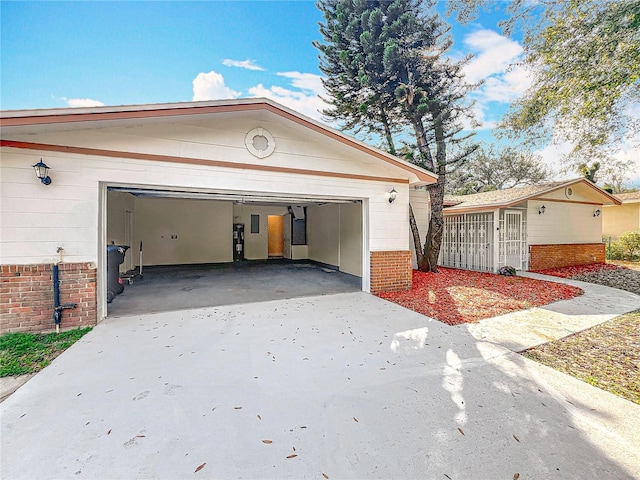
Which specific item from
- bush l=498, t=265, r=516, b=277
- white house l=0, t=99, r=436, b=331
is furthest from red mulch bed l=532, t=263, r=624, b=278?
white house l=0, t=99, r=436, b=331

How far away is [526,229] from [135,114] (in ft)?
43.4

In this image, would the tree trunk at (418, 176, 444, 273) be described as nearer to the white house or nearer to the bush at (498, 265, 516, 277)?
the bush at (498, 265, 516, 277)

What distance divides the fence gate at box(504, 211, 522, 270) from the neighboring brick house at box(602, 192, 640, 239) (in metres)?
10.0

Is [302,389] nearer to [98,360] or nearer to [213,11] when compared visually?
[98,360]

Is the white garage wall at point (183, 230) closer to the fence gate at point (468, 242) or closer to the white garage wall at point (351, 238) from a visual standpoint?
the white garage wall at point (351, 238)

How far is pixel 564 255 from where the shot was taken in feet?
40.1

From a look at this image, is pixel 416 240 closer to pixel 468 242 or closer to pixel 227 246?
pixel 468 242

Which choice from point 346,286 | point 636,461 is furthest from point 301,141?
point 636,461

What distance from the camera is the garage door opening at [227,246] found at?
22.9 feet

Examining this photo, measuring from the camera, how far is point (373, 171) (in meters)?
6.97

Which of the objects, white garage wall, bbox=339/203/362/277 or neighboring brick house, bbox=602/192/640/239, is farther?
neighboring brick house, bbox=602/192/640/239

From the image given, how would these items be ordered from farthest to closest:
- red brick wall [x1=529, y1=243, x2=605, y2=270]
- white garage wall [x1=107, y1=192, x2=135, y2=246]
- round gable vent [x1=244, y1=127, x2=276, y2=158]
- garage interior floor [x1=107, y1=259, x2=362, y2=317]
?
red brick wall [x1=529, y1=243, x2=605, y2=270] < white garage wall [x1=107, y1=192, x2=135, y2=246] < garage interior floor [x1=107, y1=259, x2=362, y2=317] < round gable vent [x1=244, y1=127, x2=276, y2=158]

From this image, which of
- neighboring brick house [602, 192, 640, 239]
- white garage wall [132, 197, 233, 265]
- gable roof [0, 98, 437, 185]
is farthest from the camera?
neighboring brick house [602, 192, 640, 239]

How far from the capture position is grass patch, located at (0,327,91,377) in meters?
3.29
